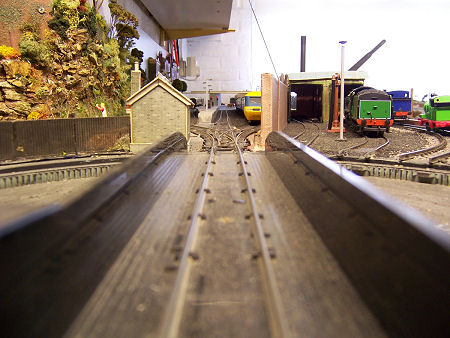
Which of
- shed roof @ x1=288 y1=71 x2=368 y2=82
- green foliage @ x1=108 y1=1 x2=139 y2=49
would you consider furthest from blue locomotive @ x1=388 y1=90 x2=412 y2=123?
green foliage @ x1=108 y1=1 x2=139 y2=49

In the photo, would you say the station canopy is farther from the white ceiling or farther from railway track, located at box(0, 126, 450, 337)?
railway track, located at box(0, 126, 450, 337)

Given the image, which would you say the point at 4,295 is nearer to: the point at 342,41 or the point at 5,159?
the point at 5,159

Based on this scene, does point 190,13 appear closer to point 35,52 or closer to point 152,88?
point 35,52

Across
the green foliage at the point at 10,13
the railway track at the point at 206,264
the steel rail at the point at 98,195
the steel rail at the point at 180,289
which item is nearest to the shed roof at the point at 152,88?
the green foliage at the point at 10,13

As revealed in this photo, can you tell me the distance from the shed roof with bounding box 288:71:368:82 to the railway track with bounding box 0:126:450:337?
29652mm

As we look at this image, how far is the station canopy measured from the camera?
38.1m

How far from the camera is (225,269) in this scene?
3.31 metres

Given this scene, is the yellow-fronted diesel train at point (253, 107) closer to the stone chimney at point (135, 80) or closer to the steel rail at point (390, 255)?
the stone chimney at point (135, 80)

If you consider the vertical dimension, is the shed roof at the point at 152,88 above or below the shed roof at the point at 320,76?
below

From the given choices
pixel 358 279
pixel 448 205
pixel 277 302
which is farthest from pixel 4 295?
pixel 448 205

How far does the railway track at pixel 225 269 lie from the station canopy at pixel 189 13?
37.2 metres

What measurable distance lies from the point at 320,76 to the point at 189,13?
19.7 meters

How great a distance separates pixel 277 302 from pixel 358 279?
3.48 feet

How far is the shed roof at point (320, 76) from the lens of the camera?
104 ft
